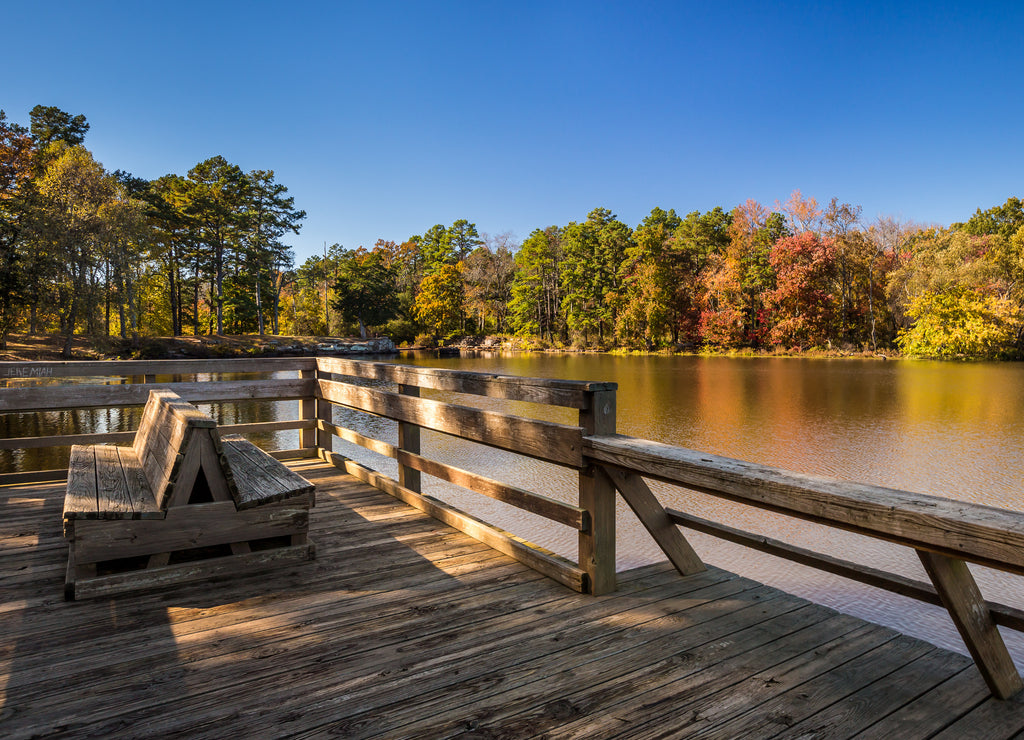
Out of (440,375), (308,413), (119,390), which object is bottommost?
(308,413)

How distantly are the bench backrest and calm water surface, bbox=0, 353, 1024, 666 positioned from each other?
3733 mm

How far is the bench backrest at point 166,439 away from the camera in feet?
7.79

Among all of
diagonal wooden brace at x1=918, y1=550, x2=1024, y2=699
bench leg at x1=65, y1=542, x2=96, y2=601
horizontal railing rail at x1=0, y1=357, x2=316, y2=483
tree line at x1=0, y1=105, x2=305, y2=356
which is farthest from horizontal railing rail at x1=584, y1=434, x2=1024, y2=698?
tree line at x1=0, y1=105, x2=305, y2=356

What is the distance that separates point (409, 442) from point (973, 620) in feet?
10.4

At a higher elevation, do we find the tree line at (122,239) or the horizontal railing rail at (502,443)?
the tree line at (122,239)

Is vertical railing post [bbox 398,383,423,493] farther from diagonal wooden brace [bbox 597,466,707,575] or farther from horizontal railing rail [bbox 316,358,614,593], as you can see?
diagonal wooden brace [bbox 597,466,707,575]

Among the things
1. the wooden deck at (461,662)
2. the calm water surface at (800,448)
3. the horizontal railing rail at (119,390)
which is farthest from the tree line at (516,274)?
the wooden deck at (461,662)

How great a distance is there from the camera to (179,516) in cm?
252

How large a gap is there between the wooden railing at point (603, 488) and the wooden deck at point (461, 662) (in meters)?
0.21

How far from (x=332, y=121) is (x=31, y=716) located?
1614 inches

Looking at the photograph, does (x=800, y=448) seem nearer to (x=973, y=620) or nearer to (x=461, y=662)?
(x=973, y=620)

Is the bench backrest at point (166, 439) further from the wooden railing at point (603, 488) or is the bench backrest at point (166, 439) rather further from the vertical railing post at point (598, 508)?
the vertical railing post at point (598, 508)

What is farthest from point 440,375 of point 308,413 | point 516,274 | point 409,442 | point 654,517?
point 516,274

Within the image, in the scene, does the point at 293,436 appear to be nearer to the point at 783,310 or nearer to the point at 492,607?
the point at 492,607
